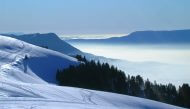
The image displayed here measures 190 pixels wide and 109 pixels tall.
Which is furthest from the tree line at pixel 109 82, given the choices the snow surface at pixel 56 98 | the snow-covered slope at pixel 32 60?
the snow surface at pixel 56 98

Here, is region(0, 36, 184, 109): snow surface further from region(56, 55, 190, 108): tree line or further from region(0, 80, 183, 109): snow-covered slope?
region(56, 55, 190, 108): tree line

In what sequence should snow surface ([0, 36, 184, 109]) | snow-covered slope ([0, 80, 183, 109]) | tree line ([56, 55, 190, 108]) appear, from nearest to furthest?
1. snow-covered slope ([0, 80, 183, 109])
2. snow surface ([0, 36, 184, 109])
3. tree line ([56, 55, 190, 108])

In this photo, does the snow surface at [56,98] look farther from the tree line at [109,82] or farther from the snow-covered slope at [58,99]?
the tree line at [109,82]

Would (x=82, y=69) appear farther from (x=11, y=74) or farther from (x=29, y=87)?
(x=29, y=87)

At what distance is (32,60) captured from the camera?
112 meters

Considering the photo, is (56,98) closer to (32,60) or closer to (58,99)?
(58,99)

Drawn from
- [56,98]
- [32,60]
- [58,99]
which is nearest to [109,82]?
[32,60]

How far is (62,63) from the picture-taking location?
118 metres

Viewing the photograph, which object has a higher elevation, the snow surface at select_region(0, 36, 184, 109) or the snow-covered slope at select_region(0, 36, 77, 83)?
the snow-covered slope at select_region(0, 36, 77, 83)

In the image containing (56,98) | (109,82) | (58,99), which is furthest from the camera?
(109,82)

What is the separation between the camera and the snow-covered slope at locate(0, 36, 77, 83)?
96256 millimetres

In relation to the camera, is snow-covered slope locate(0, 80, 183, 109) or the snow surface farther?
the snow surface

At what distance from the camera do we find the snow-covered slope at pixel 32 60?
9626 centimetres

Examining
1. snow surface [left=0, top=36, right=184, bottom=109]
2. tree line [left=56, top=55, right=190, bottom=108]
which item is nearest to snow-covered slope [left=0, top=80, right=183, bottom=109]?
snow surface [left=0, top=36, right=184, bottom=109]
